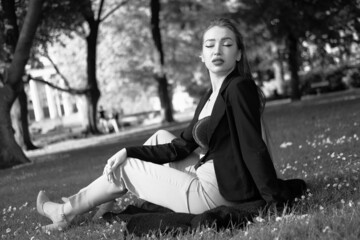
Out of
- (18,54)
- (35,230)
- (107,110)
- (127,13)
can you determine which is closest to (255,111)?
(35,230)

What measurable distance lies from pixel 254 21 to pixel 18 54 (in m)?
10.6

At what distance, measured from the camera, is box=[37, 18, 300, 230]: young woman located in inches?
184

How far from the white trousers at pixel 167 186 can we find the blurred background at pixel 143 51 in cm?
1161

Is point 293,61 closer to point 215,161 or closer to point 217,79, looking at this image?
point 217,79

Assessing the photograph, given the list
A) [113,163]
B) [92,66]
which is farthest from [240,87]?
A: [92,66]

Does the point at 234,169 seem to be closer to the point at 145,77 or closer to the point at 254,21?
the point at 254,21

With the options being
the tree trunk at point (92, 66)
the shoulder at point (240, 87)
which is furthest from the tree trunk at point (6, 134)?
the tree trunk at point (92, 66)

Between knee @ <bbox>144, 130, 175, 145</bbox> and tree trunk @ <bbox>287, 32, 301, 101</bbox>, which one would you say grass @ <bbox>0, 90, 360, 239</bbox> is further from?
tree trunk @ <bbox>287, 32, 301, 101</bbox>

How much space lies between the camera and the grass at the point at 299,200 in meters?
3.95

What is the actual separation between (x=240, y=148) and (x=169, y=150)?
33.9 inches

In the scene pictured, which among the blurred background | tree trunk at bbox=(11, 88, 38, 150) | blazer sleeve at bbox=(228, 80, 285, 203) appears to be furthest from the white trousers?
tree trunk at bbox=(11, 88, 38, 150)

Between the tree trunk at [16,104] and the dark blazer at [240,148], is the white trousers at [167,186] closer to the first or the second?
the dark blazer at [240,148]

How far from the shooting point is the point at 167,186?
491 cm

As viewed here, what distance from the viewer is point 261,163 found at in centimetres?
458
